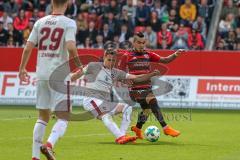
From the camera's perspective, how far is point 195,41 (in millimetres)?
26922

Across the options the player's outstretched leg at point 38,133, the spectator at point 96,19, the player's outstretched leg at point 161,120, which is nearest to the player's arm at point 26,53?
the player's outstretched leg at point 38,133

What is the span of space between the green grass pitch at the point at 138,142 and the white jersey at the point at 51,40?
1770mm

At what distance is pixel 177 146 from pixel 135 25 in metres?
14.8

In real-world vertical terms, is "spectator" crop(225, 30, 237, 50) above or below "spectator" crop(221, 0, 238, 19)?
below

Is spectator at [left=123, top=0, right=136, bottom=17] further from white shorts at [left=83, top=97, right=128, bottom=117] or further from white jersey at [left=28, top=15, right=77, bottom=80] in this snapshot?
white jersey at [left=28, top=15, right=77, bottom=80]

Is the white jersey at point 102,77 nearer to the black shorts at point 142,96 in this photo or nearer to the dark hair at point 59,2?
A: the black shorts at point 142,96

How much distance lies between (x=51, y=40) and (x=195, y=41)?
53.2 ft

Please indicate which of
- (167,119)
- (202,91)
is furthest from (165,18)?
(167,119)

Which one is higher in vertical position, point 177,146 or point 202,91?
point 177,146

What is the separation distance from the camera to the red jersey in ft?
50.4

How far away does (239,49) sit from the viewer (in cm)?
2625

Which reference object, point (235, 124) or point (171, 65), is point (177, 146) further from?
point (171, 65)

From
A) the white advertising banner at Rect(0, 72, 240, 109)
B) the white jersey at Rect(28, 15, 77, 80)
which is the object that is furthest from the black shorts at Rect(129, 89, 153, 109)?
the white advertising banner at Rect(0, 72, 240, 109)

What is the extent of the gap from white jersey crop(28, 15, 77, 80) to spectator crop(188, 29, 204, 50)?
15872 mm
